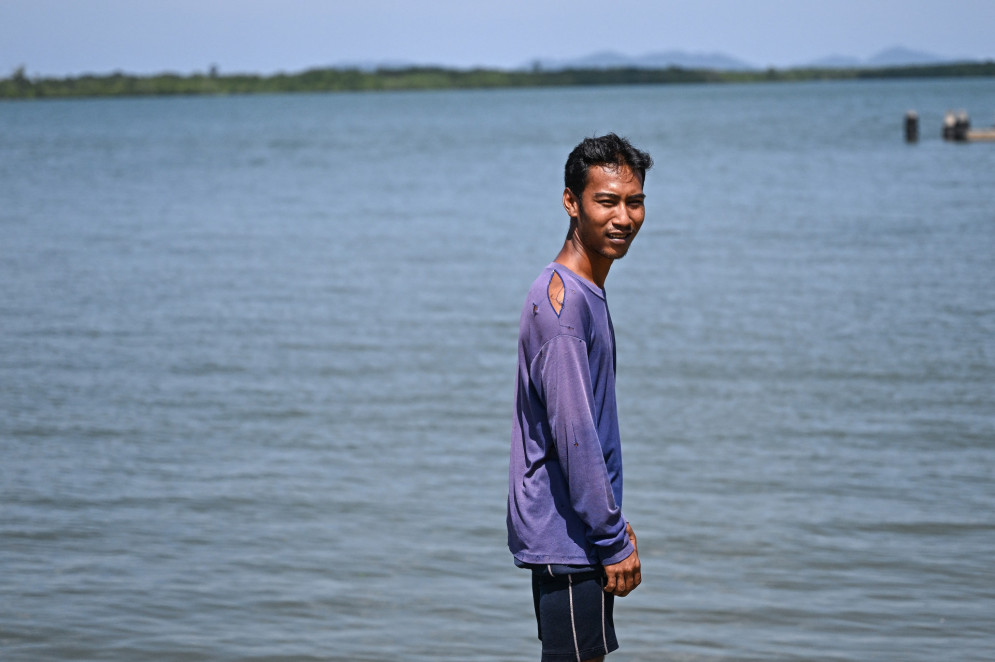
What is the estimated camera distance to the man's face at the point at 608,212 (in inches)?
149

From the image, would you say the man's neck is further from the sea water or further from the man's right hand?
the sea water

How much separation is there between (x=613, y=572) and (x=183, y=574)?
4.54 m

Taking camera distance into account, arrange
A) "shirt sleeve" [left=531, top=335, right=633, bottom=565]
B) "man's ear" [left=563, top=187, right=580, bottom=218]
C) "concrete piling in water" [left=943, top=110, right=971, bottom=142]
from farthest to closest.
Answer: "concrete piling in water" [left=943, top=110, right=971, bottom=142], "man's ear" [left=563, top=187, right=580, bottom=218], "shirt sleeve" [left=531, top=335, right=633, bottom=565]

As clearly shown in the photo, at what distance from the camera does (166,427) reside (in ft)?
36.6

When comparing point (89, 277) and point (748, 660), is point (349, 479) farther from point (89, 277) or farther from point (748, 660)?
point (89, 277)

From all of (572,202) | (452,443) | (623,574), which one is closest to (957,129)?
(452,443)

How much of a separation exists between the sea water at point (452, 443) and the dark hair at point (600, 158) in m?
3.34

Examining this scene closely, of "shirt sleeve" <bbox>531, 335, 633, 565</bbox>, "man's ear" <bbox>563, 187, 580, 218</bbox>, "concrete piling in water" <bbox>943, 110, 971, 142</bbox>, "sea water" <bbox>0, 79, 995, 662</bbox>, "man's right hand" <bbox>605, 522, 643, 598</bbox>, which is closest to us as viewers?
"shirt sleeve" <bbox>531, 335, 633, 565</bbox>

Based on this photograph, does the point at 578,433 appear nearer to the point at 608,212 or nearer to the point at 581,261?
the point at 581,261

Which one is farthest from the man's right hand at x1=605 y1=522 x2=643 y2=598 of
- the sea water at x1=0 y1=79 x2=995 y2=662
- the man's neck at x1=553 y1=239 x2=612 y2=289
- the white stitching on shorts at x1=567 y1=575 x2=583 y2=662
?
the sea water at x1=0 y1=79 x2=995 y2=662

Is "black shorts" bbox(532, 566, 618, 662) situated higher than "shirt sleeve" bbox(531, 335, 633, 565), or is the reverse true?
"shirt sleeve" bbox(531, 335, 633, 565)

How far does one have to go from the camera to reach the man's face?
12.4 ft

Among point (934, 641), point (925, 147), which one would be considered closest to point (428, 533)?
point (934, 641)

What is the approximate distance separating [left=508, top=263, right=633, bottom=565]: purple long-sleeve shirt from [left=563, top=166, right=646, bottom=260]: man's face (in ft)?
0.48
